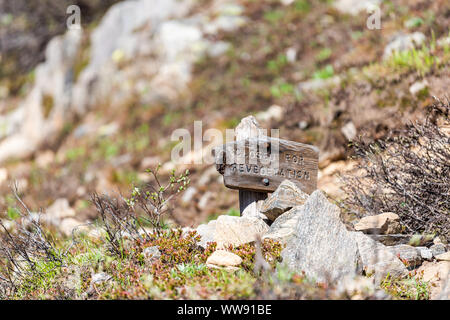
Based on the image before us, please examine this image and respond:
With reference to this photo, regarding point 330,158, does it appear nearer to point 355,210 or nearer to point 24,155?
point 355,210

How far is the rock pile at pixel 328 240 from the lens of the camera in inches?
141

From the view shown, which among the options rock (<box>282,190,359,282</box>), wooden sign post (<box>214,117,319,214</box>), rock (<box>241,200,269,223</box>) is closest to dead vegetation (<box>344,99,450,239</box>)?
wooden sign post (<box>214,117,319,214</box>)

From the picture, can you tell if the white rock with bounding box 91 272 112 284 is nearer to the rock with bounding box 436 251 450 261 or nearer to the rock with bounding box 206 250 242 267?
the rock with bounding box 206 250 242 267

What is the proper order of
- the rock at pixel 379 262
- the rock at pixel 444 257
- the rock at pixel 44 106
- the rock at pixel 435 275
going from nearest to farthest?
the rock at pixel 435 275 → the rock at pixel 379 262 → the rock at pixel 444 257 → the rock at pixel 44 106

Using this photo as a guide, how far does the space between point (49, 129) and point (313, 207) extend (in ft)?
41.6

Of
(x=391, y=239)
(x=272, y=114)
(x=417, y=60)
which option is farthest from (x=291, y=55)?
(x=391, y=239)

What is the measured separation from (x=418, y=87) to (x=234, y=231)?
477 centimetres

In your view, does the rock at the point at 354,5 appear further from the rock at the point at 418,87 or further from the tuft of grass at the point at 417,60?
the rock at the point at 418,87

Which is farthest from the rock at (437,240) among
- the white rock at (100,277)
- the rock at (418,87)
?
the rock at (418,87)

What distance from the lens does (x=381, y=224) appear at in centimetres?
434

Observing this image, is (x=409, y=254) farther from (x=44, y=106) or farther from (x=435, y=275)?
(x=44, y=106)

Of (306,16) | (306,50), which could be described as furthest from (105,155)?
(306,16)

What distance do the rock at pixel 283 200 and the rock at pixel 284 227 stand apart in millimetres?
96

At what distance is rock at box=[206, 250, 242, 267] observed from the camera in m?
3.71
